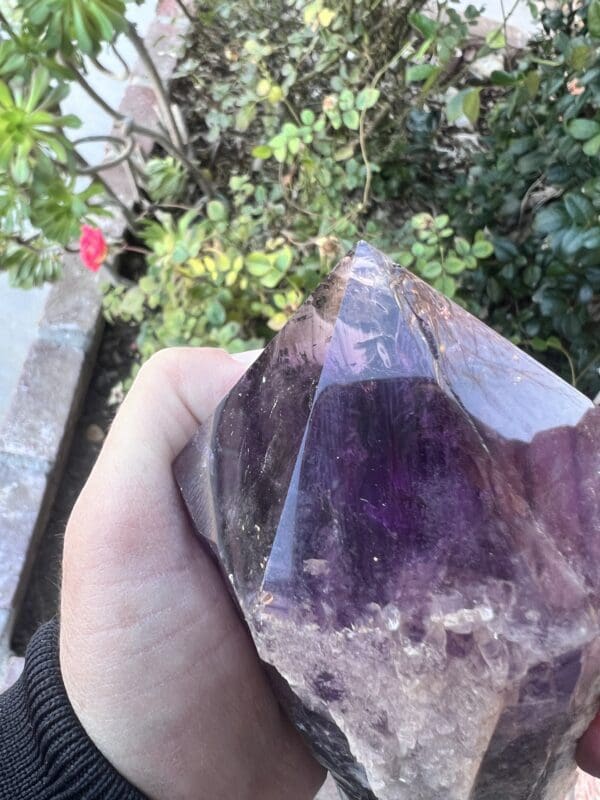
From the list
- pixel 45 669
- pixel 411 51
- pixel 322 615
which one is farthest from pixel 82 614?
pixel 411 51

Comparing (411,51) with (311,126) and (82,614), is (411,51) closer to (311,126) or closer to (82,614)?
(311,126)

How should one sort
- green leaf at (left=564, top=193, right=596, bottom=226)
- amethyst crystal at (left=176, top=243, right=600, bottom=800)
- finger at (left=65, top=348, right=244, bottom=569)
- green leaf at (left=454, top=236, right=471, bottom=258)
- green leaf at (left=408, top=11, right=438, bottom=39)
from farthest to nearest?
1. green leaf at (left=454, top=236, right=471, bottom=258)
2. green leaf at (left=408, top=11, right=438, bottom=39)
3. green leaf at (left=564, top=193, right=596, bottom=226)
4. finger at (left=65, top=348, right=244, bottom=569)
5. amethyst crystal at (left=176, top=243, right=600, bottom=800)

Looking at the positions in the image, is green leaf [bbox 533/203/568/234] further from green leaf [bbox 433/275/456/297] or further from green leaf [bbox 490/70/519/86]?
green leaf [bbox 490/70/519/86]

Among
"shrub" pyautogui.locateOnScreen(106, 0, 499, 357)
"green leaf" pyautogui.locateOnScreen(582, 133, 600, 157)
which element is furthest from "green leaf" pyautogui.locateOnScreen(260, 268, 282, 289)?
"green leaf" pyautogui.locateOnScreen(582, 133, 600, 157)

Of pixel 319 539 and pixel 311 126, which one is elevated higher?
pixel 311 126

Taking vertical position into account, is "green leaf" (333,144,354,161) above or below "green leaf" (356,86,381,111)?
below

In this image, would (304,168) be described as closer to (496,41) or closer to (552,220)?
(496,41)

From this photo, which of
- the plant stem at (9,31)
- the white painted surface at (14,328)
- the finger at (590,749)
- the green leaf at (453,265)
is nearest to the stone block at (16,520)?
the white painted surface at (14,328)
